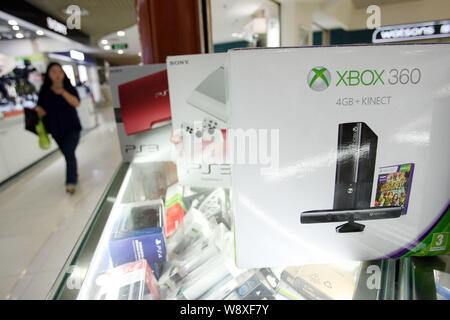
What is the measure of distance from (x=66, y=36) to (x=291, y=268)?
70cm

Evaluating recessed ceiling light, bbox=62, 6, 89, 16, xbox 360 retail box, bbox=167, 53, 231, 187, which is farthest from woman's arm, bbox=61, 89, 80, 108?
recessed ceiling light, bbox=62, 6, 89, 16

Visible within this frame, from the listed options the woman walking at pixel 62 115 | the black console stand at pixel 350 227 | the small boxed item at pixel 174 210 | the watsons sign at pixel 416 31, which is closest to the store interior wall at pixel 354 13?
the watsons sign at pixel 416 31

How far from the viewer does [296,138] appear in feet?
1.68

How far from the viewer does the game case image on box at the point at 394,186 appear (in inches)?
21.1

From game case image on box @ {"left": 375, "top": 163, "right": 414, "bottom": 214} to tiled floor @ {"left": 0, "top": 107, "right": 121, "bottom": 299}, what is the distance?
3.28ft

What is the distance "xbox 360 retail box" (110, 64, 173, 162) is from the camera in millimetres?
1014

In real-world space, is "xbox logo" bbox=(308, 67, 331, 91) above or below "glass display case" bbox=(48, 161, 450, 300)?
above

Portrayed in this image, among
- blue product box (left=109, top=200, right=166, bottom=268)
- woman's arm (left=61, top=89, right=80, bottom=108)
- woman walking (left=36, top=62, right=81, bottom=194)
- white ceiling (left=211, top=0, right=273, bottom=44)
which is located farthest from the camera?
woman walking (left=36, top=62, right=81, bottom=194)

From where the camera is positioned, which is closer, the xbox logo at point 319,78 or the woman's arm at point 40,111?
the xbox logo at point 319,78

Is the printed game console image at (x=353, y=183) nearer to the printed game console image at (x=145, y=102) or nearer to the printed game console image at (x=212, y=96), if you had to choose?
the printed game console image at (x=212, y=96)

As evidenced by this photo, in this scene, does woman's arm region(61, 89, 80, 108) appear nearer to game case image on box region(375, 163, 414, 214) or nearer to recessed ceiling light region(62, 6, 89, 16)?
recessed ceiling light region(62, 6, 89, 16)

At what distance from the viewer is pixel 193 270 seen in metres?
0.71

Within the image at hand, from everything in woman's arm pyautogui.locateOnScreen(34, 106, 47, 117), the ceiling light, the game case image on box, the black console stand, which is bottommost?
the black console stand

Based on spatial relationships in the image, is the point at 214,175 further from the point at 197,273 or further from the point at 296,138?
the point at 296,138
